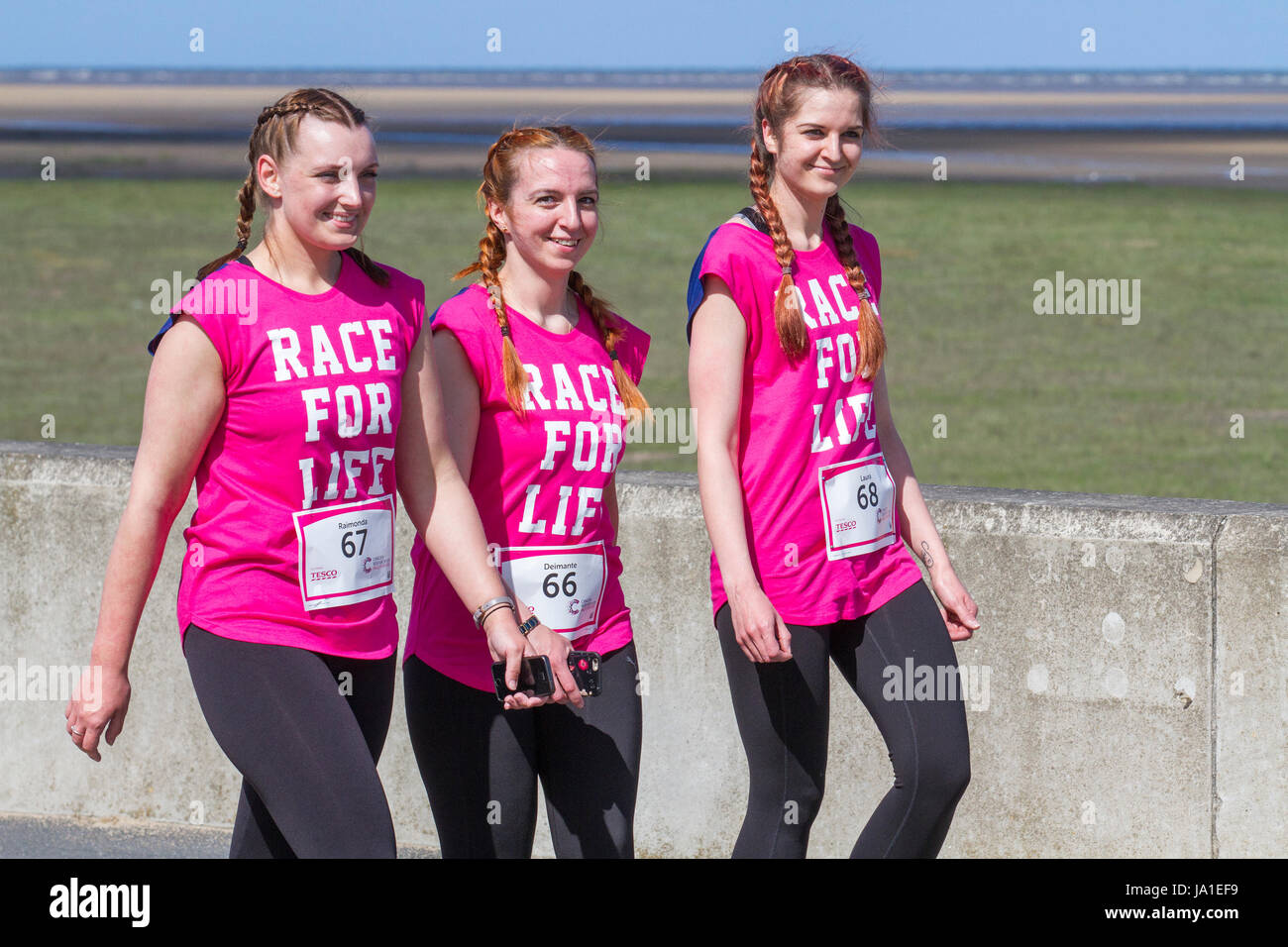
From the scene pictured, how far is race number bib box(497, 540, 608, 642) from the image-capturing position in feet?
12.2

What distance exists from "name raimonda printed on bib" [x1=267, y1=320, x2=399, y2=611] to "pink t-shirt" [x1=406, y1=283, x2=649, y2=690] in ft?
0.85

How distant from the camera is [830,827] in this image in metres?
4.99

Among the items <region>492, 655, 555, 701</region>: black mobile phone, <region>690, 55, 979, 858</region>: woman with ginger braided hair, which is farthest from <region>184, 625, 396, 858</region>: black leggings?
<region>690, 55, 979, 858</region>: woman with ginger braided hair

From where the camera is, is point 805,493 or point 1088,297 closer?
point 805,493

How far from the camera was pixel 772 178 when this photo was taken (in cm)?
400

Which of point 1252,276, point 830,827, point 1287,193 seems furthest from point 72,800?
point 1287,193

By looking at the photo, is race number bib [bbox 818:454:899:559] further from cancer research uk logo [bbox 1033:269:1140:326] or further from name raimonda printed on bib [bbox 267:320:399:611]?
cancer research uk logo [bbox 1033:269:1140:326]

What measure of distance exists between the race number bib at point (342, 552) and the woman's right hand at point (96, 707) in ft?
1.24

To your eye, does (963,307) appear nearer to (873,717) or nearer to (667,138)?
(873,717)

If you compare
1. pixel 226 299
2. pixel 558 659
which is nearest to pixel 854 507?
pixel 558 659

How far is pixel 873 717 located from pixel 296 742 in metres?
1.27
